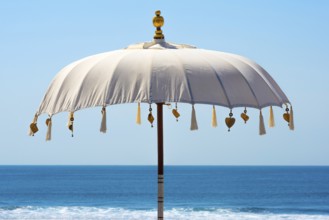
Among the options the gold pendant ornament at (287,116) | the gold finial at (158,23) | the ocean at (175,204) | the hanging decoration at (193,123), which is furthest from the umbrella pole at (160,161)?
the ocean at (175,204)

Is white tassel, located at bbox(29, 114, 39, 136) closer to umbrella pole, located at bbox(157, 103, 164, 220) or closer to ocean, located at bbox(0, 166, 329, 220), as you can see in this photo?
umbrella pole, located at bbox(157, 103, 164, 220)

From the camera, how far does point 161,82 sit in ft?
21.6

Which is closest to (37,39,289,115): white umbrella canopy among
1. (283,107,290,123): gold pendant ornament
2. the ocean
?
(283,107,290,123): gold pendant ornament

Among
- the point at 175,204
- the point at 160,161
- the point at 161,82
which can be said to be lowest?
the point at 175,204

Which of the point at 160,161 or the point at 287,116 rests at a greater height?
the point at 287,116

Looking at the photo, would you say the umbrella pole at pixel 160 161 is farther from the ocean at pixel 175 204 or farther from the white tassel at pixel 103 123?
the ocean at pixel 175 204

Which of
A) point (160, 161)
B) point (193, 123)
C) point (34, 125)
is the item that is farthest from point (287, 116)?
point (34, 125)

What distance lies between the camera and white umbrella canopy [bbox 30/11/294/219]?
655 cm

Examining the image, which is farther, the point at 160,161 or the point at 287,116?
the point at 160,161

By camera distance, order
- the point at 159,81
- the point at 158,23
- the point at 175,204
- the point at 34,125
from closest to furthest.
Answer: the point at 159,81 → the point at 34,125 → the point at 158,23 → the point at 175,204

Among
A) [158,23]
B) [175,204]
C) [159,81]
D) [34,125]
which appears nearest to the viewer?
[159,81]

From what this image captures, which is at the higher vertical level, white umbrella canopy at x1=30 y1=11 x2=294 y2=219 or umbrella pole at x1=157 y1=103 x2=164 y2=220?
white umbrella canopy at x1=30 y1=11 x2=294 y2=219

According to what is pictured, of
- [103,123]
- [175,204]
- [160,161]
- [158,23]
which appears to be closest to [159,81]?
[103,123]

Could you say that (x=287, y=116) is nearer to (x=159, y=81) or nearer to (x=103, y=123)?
(x=159, y=81)
